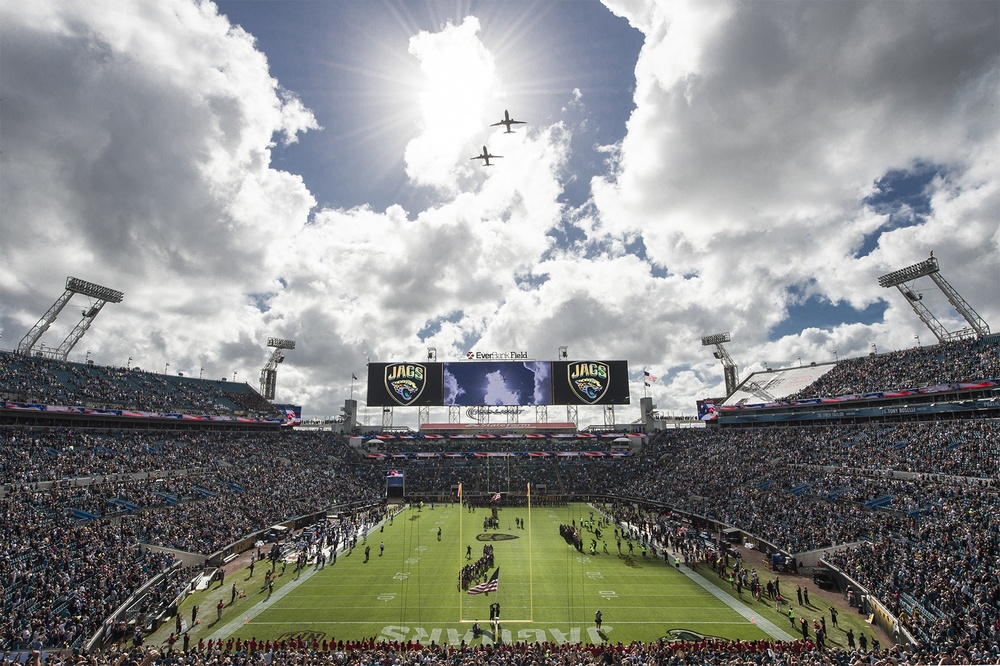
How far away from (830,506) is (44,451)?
199ft

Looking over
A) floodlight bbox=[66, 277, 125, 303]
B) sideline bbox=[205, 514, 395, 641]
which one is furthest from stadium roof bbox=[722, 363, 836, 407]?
floodlight bbox=[66, 277, 125, 303]

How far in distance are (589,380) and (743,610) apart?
1804 inches

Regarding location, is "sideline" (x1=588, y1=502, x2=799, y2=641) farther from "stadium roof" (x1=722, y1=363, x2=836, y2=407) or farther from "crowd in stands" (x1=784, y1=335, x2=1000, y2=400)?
"stadium roof" (x1=722, y1=363, x2=836, y2=407)

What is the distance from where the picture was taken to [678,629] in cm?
2328

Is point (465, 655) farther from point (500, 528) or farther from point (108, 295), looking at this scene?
point (108, 295)

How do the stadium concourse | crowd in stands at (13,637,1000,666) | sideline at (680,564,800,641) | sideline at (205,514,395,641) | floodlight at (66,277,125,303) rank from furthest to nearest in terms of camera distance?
floodlight at (66,277,125,303)
sideline at (205,514,395,641)
sideline at (680,564,800,641)
the stadium concourse
crowd in stands at (13,637,1000,666)

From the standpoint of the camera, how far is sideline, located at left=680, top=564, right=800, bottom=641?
2258 cm

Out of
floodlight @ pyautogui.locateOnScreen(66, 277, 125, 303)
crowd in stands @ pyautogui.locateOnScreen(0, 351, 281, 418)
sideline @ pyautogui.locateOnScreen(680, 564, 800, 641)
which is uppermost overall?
floodlight @ pyautogui.locateOnScreen(66, 277, 125, 303)

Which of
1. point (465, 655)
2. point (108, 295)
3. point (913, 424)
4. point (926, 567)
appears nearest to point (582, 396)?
point (913, 424)

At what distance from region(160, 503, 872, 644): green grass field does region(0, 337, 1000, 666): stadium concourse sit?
123 inches

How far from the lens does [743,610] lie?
2572cm

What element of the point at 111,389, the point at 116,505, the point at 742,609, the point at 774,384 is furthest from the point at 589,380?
the point at 111,389

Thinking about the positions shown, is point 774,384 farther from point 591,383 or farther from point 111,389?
point 111,389

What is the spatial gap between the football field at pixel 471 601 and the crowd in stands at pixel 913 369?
3522 centimetres
